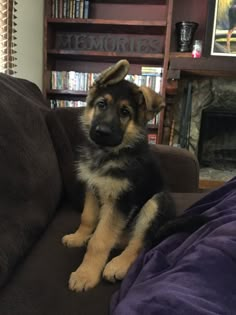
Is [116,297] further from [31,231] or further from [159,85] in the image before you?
[159,85]

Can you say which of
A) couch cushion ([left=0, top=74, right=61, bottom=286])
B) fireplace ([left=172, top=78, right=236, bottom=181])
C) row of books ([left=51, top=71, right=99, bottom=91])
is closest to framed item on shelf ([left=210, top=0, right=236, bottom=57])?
fireplace ([left=172, top=78, right=236, bottom=181])

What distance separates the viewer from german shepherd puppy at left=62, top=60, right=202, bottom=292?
114cm

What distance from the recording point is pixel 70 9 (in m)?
3.42

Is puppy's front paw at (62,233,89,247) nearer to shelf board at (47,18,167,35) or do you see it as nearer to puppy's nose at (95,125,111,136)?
puppy's nose at (95,125,111,136)

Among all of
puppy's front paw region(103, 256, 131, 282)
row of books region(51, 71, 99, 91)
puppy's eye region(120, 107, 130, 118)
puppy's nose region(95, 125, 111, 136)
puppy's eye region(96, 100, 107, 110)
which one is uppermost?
puppy's eye region(96, 100, 107, 110)

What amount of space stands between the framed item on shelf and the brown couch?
7.10 ft

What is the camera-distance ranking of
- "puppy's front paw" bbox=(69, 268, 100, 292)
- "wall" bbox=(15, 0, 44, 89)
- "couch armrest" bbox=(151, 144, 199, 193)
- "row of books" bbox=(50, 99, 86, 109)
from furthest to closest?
"row of books" bbox=(50, 99, 86, 109), "wall" bbox=(15, 0, 44, 89), "couch armrest" bbox=(151, 144, 199, 193), "puppy's front paw" bbox=(69, 268, 100, 292)

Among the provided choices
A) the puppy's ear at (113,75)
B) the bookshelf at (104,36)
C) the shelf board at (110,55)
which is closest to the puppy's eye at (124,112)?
the puppy's ear at (113,75)

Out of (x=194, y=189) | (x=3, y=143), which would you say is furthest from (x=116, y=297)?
(x=194, y=189)

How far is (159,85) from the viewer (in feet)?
11.4

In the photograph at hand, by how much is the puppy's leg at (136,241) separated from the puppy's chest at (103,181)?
0.13 m

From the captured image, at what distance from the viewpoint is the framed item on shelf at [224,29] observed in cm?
324

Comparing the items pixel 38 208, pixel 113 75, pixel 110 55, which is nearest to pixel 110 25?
pixel 110 55

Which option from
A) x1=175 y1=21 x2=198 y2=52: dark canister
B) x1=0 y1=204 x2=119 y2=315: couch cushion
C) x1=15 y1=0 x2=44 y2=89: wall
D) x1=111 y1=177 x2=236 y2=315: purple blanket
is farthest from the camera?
x1=175 y1=21 x2=198 y2=52: dark canister
